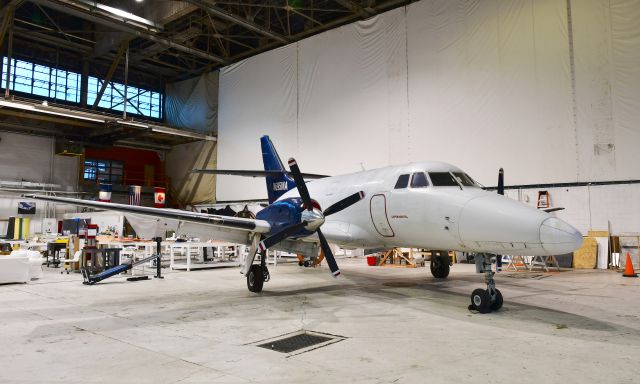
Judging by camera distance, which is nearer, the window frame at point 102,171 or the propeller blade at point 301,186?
the propeller blade at point 301,186

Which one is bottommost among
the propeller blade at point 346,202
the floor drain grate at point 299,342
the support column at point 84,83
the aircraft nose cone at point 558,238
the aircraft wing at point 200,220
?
the floor drain grate at point 299,342

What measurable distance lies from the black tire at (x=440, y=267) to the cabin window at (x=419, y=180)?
449 cm

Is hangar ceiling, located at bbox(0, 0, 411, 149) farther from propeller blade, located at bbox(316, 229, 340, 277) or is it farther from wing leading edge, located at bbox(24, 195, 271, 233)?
propeller blade, located at bbox(316, 229, 340, 277)

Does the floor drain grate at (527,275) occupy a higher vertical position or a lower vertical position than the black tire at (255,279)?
lower

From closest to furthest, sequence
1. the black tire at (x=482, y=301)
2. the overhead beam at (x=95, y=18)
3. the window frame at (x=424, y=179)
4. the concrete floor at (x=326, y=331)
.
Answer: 1. the concrete floor at (x=326, y=331)
2. the black tire at (x=482, y=301)
3. the window frame at (x=424, y=179)
4. the overhead beam at (x=95, y=18)

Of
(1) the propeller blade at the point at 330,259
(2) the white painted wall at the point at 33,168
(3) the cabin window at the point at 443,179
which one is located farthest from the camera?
(2) the white painted wall at the point at 33,168

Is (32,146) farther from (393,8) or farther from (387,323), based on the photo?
(387,323)

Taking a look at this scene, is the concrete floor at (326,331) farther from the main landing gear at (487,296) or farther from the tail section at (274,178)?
the tail section at (274,178)

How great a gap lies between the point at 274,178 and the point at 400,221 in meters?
6.12

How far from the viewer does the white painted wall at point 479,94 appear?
50.7 feet

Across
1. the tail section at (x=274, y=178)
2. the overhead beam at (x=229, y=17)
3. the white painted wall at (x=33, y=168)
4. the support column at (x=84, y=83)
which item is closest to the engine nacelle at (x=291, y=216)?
the tail section at (x=274, y=178)

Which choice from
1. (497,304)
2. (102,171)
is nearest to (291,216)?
(497,304)

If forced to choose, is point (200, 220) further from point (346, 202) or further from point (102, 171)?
point (102, 171)

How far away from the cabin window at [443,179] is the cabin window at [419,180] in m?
0.14
